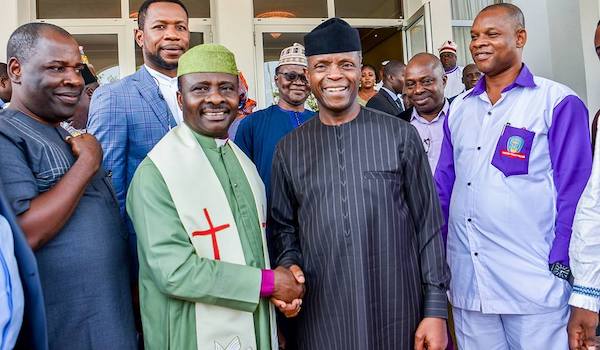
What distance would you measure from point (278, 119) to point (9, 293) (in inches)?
93.8

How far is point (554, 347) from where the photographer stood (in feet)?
8.30

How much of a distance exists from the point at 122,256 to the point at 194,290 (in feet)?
1.22

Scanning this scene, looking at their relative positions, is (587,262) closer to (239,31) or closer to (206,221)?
(206,221)

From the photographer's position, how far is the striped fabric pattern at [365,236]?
2.35 metres

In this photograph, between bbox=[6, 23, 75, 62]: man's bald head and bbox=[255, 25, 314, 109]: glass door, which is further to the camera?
bbox=[255, 25, 314, 109]: glass door

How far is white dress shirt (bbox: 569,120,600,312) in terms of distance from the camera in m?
2.25

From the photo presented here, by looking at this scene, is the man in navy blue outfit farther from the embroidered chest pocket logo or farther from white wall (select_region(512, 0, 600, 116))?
white wall (select_region(512, 0, 600, 116))

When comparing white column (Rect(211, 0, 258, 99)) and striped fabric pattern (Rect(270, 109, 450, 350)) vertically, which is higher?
white column (Rect(211, 0, 258, 99))

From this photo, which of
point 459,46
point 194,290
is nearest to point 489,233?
point 194,290

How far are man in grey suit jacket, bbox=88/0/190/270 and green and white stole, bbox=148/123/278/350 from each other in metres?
0.49

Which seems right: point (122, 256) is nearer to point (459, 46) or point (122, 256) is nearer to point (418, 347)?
point (418, 347)

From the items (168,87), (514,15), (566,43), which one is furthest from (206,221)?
(566,43)

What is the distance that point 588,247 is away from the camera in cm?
226

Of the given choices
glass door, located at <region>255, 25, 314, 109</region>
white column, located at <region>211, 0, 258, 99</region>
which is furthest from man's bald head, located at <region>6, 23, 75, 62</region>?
glass door, located at <region>255, 25, 314, 109</region>
